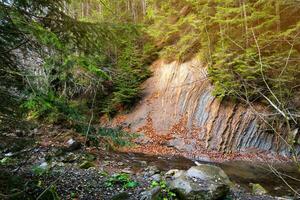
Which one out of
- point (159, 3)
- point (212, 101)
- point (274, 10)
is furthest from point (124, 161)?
point (159, 3)

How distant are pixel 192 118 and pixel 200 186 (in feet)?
27.1

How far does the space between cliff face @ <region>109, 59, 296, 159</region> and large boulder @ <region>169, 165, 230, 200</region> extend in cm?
513

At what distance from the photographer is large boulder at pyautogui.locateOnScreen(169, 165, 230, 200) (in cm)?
624

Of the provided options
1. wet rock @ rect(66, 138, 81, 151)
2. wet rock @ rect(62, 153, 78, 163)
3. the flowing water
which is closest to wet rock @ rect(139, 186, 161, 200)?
the flowing water

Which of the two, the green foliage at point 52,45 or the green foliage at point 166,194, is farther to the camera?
the green foliage at point 166,194

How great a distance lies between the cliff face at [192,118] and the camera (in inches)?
509

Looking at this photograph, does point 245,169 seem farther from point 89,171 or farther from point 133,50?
point 133,50

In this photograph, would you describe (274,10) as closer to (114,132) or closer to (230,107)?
(230,107)

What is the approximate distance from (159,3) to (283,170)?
12.3 m

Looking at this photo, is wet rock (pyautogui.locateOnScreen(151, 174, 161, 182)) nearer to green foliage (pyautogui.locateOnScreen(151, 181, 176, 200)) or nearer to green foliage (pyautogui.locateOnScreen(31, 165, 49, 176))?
green foliage (pyautogui.locateOnScreen(151, 181, 176, 200))

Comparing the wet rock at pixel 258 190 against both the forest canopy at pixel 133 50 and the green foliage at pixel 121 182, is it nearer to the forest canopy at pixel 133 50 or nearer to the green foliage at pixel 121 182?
the forest canopy at pixel 133 50

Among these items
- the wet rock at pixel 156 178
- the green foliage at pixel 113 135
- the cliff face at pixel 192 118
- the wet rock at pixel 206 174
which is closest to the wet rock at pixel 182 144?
the cliff face at pixel 192 118

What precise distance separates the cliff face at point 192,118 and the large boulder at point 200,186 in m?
5.13

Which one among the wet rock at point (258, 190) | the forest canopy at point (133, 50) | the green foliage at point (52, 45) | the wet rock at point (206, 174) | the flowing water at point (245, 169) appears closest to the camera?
the green foliage at point (52, 45)
